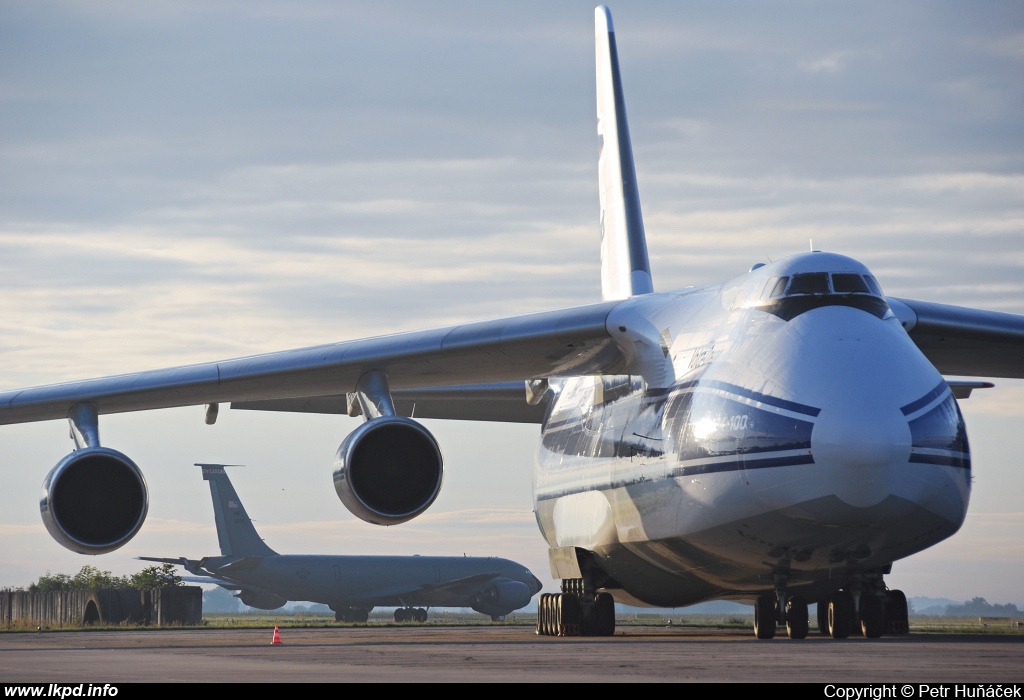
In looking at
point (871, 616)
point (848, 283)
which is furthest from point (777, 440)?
point (871, 616)

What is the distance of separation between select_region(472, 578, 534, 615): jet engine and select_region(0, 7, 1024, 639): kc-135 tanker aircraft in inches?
1102

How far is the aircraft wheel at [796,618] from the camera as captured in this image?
1396 cm

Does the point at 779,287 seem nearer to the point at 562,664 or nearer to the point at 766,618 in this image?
the point at 766,618

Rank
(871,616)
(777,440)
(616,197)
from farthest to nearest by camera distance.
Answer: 1. (616,197)
2. (871,616)
3. (777,440)

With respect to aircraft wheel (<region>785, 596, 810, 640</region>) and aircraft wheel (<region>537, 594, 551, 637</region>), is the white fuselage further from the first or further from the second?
aircraft wheel (<region>537, 594, 551, 637</region>)

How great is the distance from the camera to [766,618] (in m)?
14.6

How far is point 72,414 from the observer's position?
1625cm

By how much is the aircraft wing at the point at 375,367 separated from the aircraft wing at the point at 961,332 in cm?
339

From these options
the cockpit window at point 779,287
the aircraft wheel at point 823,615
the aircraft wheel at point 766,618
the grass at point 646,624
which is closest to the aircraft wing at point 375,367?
the cockpit window at point 779,287

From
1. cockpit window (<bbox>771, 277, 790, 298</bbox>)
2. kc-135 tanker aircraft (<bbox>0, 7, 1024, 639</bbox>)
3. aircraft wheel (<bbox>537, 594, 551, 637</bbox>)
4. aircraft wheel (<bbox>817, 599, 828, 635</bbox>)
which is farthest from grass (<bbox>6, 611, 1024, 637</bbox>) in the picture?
cockpit window (<bbox>771, 277, 790, 298</bbox>)

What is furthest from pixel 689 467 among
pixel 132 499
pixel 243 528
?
pixel 243 528

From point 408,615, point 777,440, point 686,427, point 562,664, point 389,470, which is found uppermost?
point 408,615

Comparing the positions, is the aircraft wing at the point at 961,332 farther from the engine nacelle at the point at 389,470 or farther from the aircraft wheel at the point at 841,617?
the engine nacelle at the point at 389,470

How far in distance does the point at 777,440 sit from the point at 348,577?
35.4m
